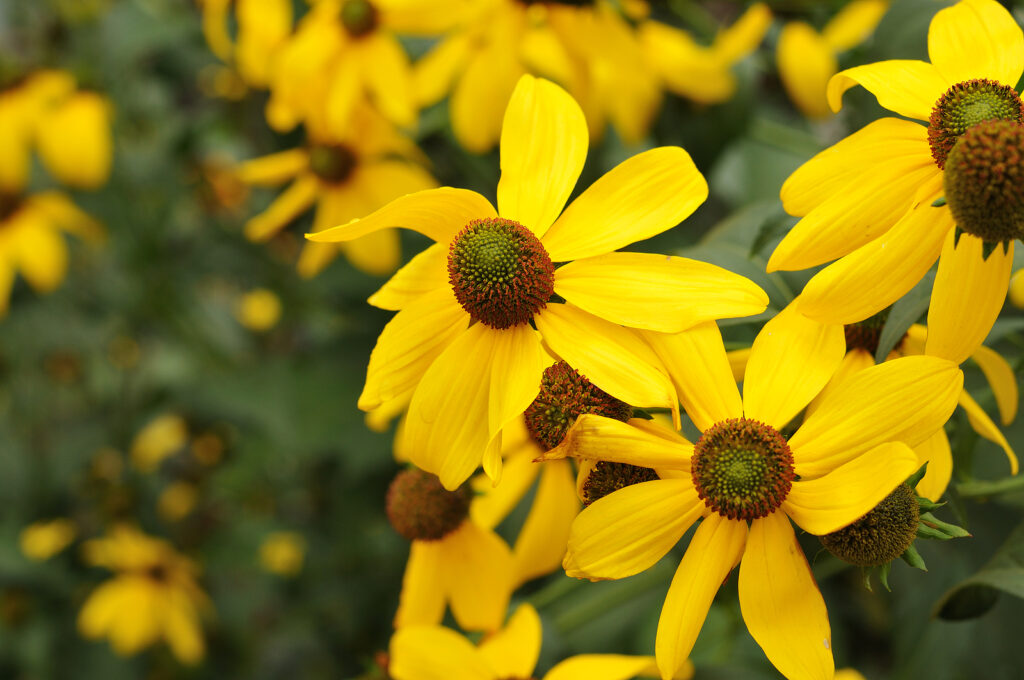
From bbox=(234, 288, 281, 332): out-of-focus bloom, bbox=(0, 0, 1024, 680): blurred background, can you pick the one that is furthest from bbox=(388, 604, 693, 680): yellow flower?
bbox=(234, 288, 281, 332): out-of-focus bloom

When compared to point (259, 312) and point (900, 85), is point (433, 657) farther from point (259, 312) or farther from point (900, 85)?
point (259, 312)

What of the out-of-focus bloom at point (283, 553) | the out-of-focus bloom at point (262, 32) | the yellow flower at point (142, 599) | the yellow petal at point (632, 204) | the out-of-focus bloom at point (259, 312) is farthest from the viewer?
the out-of-focus bloom at point (259, 312)

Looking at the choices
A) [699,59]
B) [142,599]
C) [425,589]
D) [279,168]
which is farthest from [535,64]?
[142,599]

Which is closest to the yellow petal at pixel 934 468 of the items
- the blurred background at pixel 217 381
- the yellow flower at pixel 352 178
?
the blurred background at pixel 217 381

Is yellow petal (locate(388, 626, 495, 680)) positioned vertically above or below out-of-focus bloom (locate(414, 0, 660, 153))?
below

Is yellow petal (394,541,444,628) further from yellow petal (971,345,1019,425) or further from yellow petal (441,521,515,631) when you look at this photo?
yellow petal (971,345,1019,425)

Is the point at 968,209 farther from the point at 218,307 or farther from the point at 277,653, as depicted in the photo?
the point at 218,307

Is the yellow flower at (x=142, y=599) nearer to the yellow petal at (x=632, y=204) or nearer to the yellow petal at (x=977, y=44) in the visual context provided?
the yellow petal at (x=632, y=204)

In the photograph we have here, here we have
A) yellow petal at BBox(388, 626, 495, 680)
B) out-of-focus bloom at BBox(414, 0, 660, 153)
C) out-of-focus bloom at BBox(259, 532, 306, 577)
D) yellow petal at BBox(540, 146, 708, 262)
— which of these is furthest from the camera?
out-of-focus bloom at BBox(259, 532, 306, 577)
